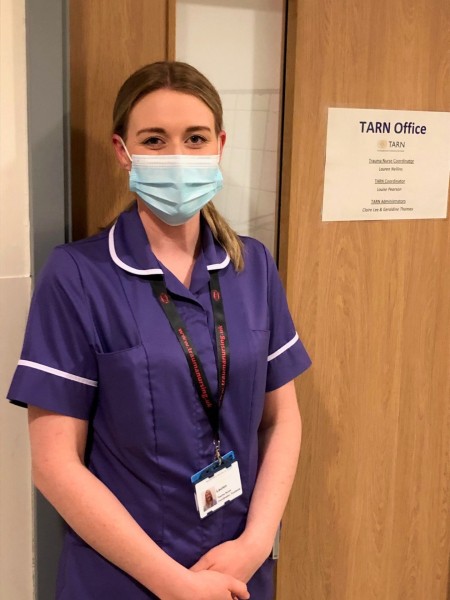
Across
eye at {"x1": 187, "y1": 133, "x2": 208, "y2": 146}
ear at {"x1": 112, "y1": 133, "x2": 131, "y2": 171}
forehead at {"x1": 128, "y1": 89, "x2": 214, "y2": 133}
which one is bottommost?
ear at {"x1": 112, "y1": 133, "x2": 131, "y2": 171}

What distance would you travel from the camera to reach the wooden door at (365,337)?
1.76 metres

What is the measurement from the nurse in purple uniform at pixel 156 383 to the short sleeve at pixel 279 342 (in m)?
0.05

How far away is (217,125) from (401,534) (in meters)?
1.37

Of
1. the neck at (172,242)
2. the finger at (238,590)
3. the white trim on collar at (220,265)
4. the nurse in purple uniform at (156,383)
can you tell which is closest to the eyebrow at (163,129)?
the nurse in purple uniform at (156,383)

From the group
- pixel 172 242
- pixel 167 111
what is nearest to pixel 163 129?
pixel 167 111

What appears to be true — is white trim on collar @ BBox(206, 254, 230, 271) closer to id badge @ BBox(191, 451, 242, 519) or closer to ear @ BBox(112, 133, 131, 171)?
ear @ BBox(112, 133, 131, 171)

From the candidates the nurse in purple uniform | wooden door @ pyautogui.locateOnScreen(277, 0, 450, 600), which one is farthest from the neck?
wooden door @ pyautogui.locateOnScreen(277, 0, 450, 600)

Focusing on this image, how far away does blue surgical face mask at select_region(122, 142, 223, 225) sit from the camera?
4.22ft

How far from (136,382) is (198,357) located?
12 centimetres

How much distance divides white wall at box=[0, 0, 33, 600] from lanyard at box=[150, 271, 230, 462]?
0.33 metres

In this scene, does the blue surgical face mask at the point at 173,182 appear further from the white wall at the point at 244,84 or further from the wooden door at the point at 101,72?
the white wall at the point at 244,84

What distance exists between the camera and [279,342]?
1473mm

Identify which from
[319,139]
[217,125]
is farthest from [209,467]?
[319,139]

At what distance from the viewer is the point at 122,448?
1271 mm
